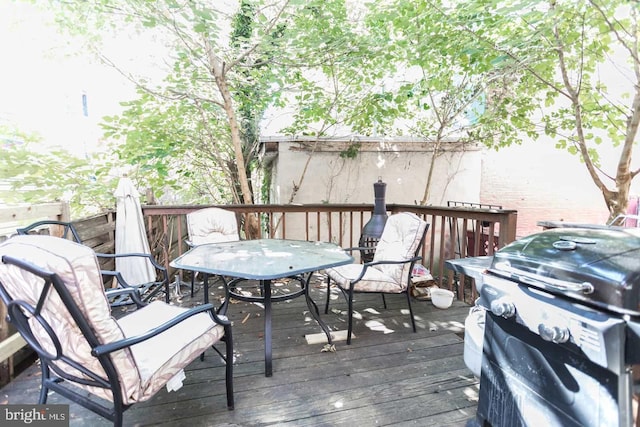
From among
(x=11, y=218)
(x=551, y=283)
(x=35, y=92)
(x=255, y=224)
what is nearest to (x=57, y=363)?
(x=11, y=218)

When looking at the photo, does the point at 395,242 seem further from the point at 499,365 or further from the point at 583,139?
the point at 583,139

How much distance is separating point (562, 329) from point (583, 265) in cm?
23

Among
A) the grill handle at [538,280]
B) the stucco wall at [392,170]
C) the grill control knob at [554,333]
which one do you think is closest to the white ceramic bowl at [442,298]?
the grill handle at [538,280]

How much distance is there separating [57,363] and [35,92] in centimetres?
662

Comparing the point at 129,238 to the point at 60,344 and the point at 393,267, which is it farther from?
the point at 393,267

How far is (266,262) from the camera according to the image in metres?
2.36

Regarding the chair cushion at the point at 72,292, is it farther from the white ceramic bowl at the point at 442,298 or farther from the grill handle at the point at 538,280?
the white ceramic bowl at the point at 442,298

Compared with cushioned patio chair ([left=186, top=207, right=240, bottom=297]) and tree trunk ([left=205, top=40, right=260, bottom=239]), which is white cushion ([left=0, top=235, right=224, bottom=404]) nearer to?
cushioned patio chair ([left=186, top=207, right=240, bottom=297])

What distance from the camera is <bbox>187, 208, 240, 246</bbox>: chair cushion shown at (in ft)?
11.8

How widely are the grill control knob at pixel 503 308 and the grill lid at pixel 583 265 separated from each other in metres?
0.10

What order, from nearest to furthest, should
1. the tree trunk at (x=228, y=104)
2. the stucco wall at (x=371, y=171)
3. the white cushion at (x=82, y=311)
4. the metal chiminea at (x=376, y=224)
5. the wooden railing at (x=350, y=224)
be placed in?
the white cushion at (x=82, y=311) < the wooden railing at (x=350, y=224) < the metal chiminea at (x=376, y=224) < the tree trunk at (x=228, y=104) < the stucco wall at (x=371, y=171)

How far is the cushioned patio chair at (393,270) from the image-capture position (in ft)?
8.61

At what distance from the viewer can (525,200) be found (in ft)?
26.2

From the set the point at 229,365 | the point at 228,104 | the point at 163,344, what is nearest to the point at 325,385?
the point at 229,365
